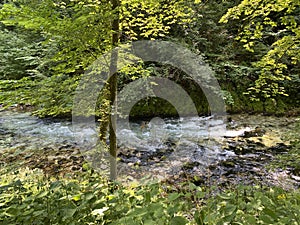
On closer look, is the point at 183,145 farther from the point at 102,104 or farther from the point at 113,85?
the point at 113,85

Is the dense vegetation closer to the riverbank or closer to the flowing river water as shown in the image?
the riverbank

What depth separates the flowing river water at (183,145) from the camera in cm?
429

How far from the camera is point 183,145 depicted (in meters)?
5.77

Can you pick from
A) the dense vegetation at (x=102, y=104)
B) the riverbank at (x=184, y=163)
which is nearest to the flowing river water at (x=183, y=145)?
the riverbank at (x=184, y=163)

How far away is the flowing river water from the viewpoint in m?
4.29

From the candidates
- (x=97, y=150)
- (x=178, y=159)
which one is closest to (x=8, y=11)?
(x=97, y=150)

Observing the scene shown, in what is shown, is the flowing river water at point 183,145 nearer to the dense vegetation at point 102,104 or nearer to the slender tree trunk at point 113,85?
the slender tree trunk at point 113,85

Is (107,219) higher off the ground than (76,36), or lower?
lower

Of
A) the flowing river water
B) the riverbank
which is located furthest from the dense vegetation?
the flowing river water

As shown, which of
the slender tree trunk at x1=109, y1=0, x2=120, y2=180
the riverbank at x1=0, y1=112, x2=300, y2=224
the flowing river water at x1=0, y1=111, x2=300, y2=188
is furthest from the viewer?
the flowing river water at x1=0, y1=111, x2=300, y2=188

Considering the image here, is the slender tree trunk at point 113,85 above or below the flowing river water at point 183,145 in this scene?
above

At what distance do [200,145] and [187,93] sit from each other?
11.1ft

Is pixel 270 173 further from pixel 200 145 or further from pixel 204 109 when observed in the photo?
pixel 204 109

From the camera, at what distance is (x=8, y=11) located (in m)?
2.07
